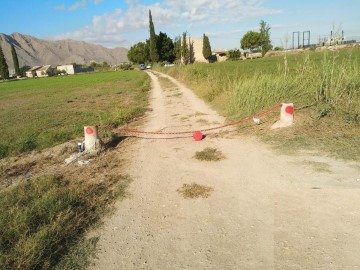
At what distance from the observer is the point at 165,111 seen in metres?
12.5

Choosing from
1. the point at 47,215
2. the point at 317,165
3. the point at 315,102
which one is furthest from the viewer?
the point at 315,102

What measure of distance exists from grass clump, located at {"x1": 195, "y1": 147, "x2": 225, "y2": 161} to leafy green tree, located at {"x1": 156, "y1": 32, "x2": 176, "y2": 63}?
69048 mm

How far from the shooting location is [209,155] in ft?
20.2

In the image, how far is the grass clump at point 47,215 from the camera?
3.14 metres

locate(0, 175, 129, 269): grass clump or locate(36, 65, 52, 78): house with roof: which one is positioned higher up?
locate(36, 65, 52, 78): house with roof

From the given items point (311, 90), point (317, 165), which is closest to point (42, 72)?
point (311, 90)

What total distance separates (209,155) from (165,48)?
2819 inches

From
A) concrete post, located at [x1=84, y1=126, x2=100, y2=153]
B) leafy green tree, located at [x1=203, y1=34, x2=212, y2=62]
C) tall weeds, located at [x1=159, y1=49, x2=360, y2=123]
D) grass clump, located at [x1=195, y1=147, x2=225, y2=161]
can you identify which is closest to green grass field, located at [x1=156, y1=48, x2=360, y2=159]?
tall weeds, located at [x1=159, y1=49, x2=360, y2=123]

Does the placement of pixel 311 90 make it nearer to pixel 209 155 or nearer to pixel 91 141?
pixel 209 155

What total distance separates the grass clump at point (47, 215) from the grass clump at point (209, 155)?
1673mm

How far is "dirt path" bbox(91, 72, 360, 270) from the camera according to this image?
3021 millimetres

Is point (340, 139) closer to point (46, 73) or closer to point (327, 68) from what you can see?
point (327, 68)

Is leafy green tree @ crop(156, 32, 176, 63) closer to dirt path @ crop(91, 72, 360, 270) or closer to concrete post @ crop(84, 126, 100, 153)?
concrete post @ crop(84, 126, 100, 153)

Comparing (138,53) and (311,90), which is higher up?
(138,53)
